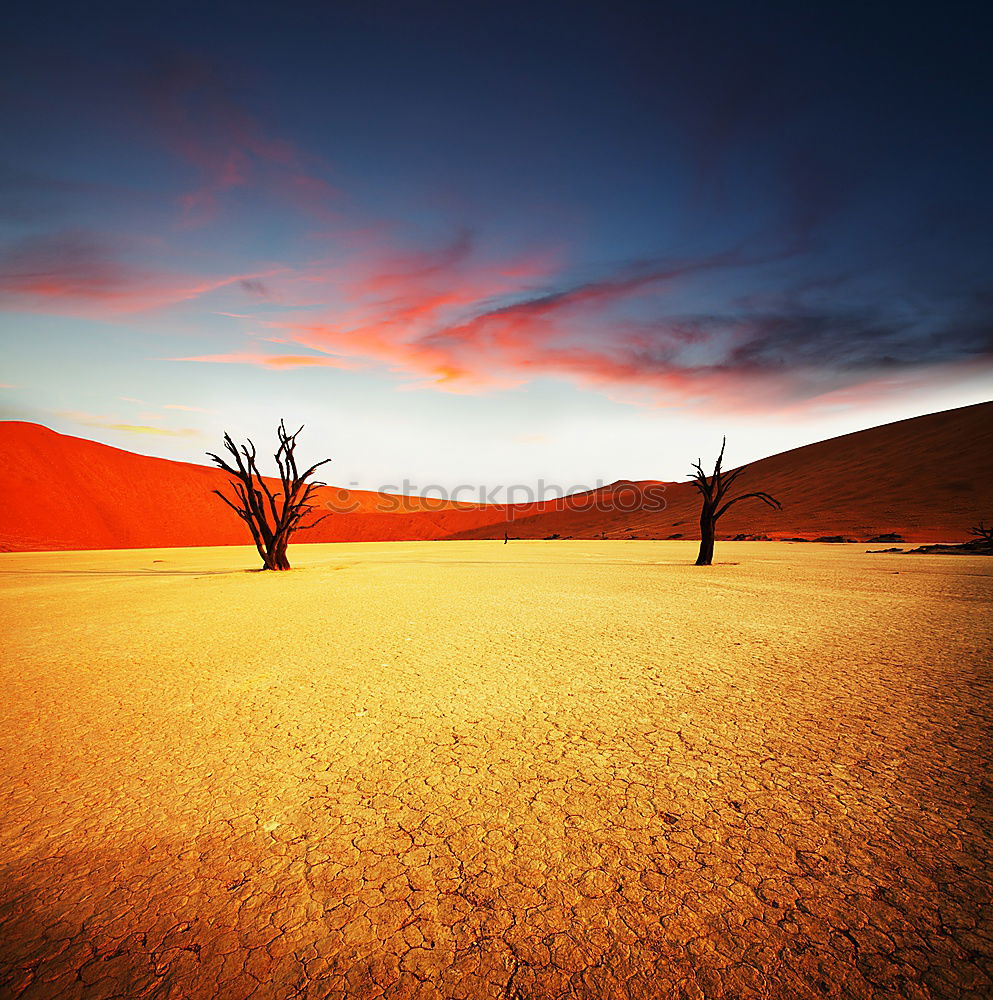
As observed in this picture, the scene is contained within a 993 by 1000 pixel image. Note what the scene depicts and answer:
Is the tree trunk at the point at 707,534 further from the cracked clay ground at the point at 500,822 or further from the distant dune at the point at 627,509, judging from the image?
the distant dune at the point at 627,509

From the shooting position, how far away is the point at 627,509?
231ft

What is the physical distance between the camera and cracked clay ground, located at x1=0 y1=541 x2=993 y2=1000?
60.8 inches

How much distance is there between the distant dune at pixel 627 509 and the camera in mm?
32250

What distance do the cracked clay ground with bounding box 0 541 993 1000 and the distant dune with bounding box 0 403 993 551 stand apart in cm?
3032

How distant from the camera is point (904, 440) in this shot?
47.6 m

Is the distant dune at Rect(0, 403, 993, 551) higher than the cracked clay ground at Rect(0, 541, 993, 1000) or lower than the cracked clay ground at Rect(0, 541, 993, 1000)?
higher

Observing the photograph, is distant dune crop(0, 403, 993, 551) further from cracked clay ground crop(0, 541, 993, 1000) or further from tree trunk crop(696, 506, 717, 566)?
cracked clay ground crop(0, 541, 993, 1000)

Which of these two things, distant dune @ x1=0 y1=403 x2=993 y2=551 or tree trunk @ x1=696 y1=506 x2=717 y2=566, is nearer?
tree trunk @ x1=696 y1=506 x2=717 y2=566

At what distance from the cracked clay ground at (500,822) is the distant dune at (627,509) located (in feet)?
99.5

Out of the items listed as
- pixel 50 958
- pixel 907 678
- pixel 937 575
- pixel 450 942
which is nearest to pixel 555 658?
pixel 907 678

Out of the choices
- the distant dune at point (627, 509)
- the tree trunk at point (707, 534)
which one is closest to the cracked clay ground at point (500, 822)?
the tree trunk at point (707, 534)

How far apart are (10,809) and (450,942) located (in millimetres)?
2498

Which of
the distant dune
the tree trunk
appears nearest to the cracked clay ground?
the tree trunk

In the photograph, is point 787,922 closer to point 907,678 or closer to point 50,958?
point 50,958
